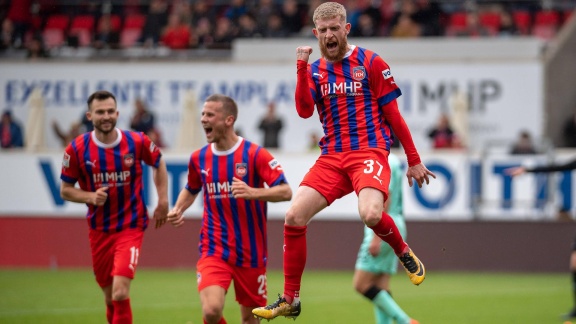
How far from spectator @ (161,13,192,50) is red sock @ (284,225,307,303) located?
1548 centimetres

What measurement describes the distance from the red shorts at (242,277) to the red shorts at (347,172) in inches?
42.1

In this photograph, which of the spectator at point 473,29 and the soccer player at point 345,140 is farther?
the spectator at point 473,29

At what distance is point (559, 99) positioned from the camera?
2262cm

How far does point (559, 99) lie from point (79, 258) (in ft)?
33.5

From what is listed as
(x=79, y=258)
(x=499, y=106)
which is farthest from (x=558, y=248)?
(x=79, y=258)

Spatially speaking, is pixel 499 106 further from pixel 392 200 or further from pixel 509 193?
pixel 392 200

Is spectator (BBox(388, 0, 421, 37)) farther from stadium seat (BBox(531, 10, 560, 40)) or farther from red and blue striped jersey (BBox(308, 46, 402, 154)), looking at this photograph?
red and blue striped jersey (BBox(308, 46, 402, 154))

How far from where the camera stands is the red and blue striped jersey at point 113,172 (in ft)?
32.9

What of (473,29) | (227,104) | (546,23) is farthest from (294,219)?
(546,23)

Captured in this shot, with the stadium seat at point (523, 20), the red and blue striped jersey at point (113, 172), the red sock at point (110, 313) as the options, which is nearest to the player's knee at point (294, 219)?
the red and blue striped jersey at point (113, 172)

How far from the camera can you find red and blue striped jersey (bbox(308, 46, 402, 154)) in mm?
8648

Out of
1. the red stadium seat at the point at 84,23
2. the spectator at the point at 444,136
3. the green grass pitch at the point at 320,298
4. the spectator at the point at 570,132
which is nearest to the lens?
the green grass pitch at the point at 320,298

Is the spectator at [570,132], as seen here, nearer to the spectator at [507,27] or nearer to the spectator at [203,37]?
the spectator at [507,27]

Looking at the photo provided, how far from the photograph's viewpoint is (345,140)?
868cm
